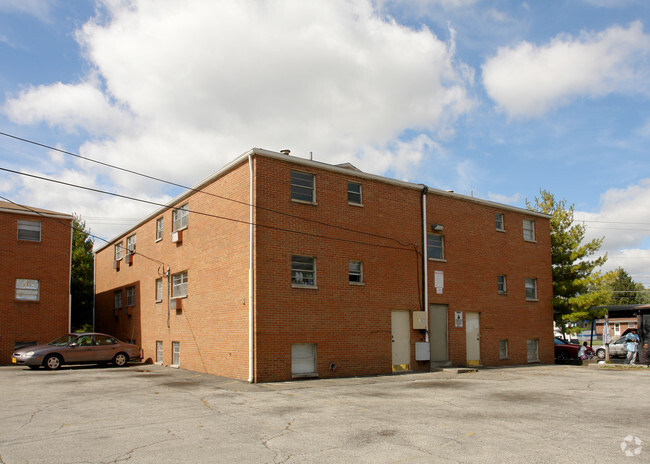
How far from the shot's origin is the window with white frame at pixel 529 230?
87.0 feet

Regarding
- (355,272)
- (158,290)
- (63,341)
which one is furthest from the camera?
(158,290)

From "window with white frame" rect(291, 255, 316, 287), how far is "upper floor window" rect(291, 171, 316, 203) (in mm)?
1967

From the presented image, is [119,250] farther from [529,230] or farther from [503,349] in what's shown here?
[529,230]

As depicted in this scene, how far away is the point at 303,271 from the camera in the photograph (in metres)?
18.0

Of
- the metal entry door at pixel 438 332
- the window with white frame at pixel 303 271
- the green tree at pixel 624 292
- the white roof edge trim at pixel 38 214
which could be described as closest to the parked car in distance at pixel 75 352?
the white roof edge trim at pixel 38 214

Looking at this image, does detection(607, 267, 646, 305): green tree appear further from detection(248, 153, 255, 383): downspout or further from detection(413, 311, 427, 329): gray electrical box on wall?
detection(248, 153, 255, 383): downspout

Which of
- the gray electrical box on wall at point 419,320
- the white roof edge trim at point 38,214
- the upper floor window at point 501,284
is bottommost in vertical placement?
the gray electrical box on wall at point 419,320

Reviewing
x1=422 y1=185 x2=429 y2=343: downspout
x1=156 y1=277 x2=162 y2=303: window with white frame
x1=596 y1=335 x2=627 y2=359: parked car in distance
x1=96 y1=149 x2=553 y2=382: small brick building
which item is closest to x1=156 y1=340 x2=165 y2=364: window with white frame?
x1=96 y1=149 x2=553 y2=382: small brick building

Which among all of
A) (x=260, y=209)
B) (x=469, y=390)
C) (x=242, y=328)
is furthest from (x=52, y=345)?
(x=469, y=390)

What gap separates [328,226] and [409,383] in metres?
5.72

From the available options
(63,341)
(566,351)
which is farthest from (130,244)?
(566,351)

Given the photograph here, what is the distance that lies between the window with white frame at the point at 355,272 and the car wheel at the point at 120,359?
10.7m

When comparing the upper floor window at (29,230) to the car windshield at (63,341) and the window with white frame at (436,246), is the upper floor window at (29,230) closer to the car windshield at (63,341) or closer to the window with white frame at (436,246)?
the car windshield at (63,341)

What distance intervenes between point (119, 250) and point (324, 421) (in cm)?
2470
